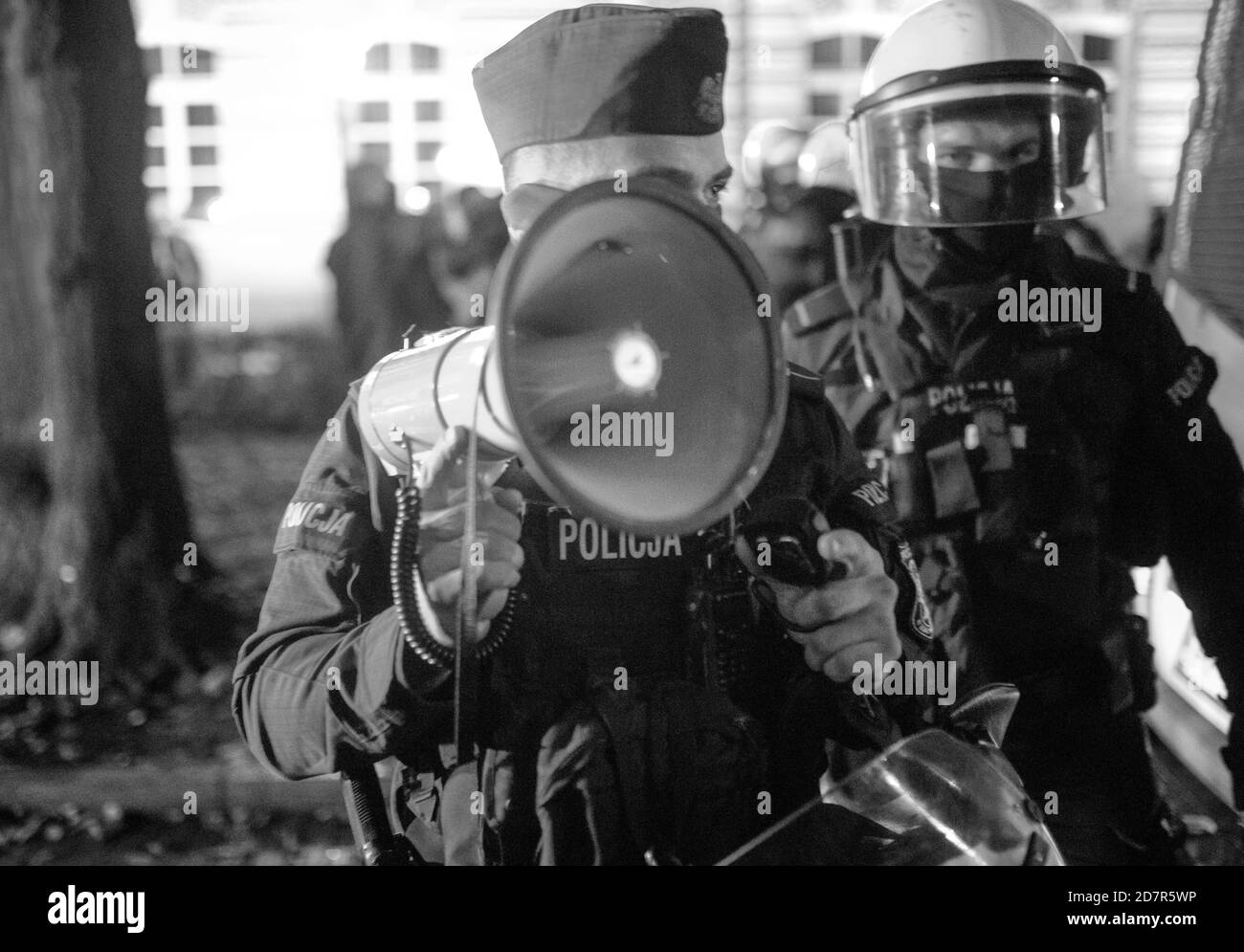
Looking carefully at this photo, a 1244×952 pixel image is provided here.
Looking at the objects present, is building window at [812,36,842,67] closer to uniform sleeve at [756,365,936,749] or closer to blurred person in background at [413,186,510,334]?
blurred person in background at [413,186,510,334]

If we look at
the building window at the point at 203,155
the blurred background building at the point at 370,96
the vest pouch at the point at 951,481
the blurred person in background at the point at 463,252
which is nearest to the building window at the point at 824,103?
the blurred background building at the point at 370,96

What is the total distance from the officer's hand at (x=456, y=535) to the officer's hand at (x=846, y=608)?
0.38 metres

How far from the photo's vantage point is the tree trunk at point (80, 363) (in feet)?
11.6

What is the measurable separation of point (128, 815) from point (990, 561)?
7.95ft

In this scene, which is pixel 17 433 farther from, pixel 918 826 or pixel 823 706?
pixel 918 826

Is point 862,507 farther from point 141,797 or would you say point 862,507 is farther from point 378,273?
point 378,273

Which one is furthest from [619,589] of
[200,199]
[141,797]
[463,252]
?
[463,252]

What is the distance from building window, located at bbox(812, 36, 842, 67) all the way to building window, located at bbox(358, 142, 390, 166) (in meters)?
2.18

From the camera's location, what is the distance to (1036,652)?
2.24m

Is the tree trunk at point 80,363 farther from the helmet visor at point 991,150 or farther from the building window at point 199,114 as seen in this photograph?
the helmet visor at point 991,150

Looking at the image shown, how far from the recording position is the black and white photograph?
142 centimetres

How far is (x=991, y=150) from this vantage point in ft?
7.33

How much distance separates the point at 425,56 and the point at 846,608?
2.16 m
